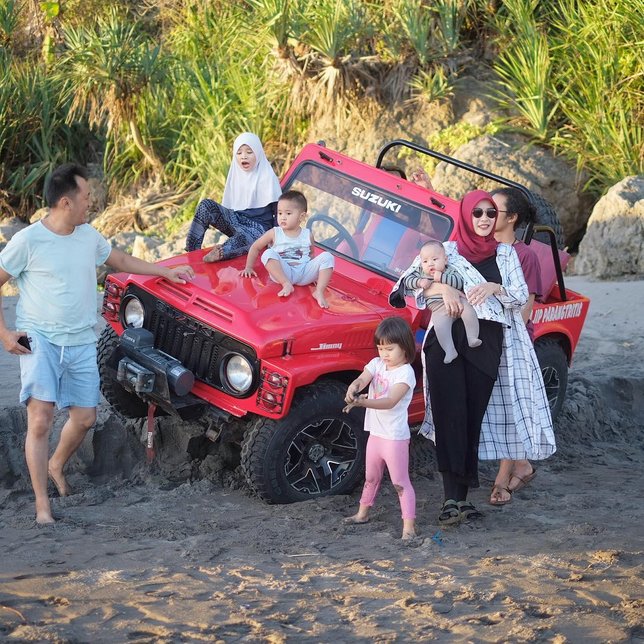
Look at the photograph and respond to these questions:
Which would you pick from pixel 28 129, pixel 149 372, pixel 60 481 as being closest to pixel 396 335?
pixel 149 372

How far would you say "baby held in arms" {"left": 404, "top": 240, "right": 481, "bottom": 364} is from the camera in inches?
213

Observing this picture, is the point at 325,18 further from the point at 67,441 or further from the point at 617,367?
the point at 67,441

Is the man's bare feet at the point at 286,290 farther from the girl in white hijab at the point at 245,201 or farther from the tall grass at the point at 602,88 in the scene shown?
the tall grass at the point at 602,88

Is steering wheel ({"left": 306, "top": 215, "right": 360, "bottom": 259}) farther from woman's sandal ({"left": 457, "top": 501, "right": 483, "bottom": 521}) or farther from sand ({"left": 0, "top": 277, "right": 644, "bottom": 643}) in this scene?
woman's sandal ({"left": 457, "top": 501, "right": 483, "bottom": 521})

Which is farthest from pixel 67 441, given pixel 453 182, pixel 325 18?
pixel 325 18

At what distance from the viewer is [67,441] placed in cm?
580

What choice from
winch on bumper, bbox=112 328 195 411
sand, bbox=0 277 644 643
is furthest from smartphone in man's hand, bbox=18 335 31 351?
sand, bbox=0 277 644 643

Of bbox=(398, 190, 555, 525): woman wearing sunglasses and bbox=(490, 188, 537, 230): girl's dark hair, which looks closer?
bbox=(398, 190, 555, 525): woman wearing sunglasses

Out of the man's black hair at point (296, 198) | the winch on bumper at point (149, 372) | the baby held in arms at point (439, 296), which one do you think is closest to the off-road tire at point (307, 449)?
the winch on bumper at point (149, 372)

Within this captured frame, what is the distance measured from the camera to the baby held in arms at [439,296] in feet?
17.7

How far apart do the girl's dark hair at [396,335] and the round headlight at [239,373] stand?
2.29 ft

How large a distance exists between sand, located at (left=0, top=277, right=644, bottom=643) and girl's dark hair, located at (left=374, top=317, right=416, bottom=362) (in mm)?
924

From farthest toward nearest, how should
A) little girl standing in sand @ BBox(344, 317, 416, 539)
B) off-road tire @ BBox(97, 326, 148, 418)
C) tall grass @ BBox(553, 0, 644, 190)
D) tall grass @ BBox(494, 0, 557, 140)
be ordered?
tall grass @ BBox(494, 0, 557, 140)
tall grass @ BBox(553, 0, 644, 190)
off-road tire @ BBox(97, 326, 148, 418)
little girl standing in sand @ BBox(344, 317, 416, 539)

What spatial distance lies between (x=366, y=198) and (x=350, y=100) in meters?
6.46
